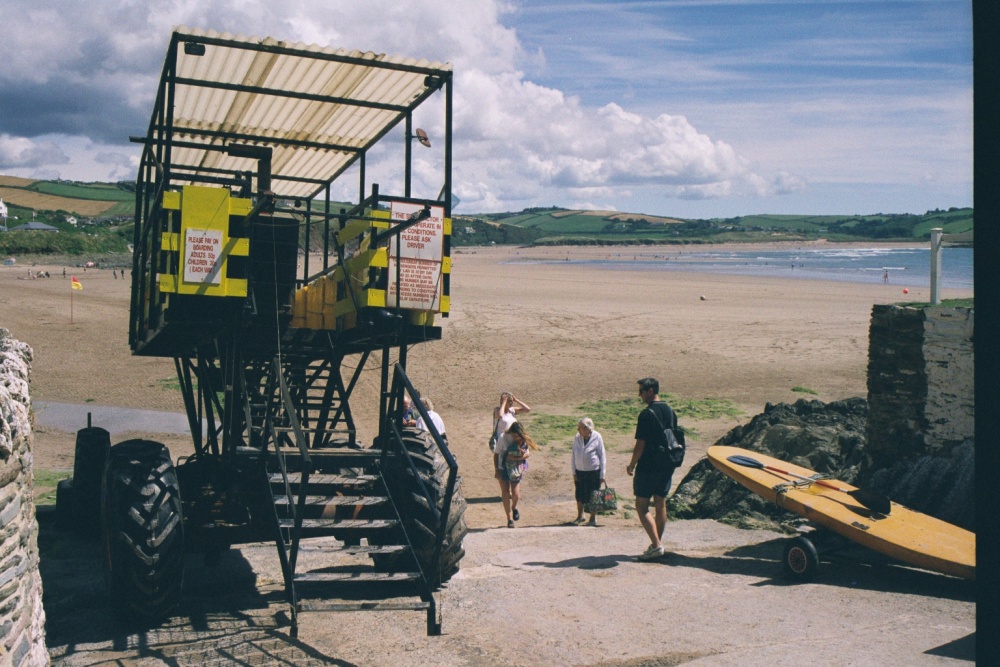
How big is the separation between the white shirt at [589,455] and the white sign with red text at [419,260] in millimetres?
4436

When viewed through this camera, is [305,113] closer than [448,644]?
No

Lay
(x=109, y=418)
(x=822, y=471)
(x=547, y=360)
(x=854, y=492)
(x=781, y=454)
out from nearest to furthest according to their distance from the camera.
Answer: (x=854, y=492) → (x=822, y=471) → (x=781, y=454) → (x=109, y=418) → (x=547, y=360)

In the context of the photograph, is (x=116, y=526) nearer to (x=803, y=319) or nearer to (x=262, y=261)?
(x=262, y=261)

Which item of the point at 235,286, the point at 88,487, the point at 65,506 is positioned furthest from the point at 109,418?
the point at 235,286

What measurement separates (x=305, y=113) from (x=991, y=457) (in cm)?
741

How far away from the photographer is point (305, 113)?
9.08 metres

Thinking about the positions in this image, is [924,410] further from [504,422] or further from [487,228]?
[487,228]

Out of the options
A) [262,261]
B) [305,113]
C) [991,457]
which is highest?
[305,113]

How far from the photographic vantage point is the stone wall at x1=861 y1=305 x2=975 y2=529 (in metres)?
9.03

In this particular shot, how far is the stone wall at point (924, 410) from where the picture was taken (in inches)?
356

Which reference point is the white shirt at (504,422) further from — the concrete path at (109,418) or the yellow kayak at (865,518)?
the concrete path at (109,418)

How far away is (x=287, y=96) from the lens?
27.3 feet

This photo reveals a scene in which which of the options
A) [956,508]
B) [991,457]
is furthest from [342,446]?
[991,457]

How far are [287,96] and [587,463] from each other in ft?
18.4
